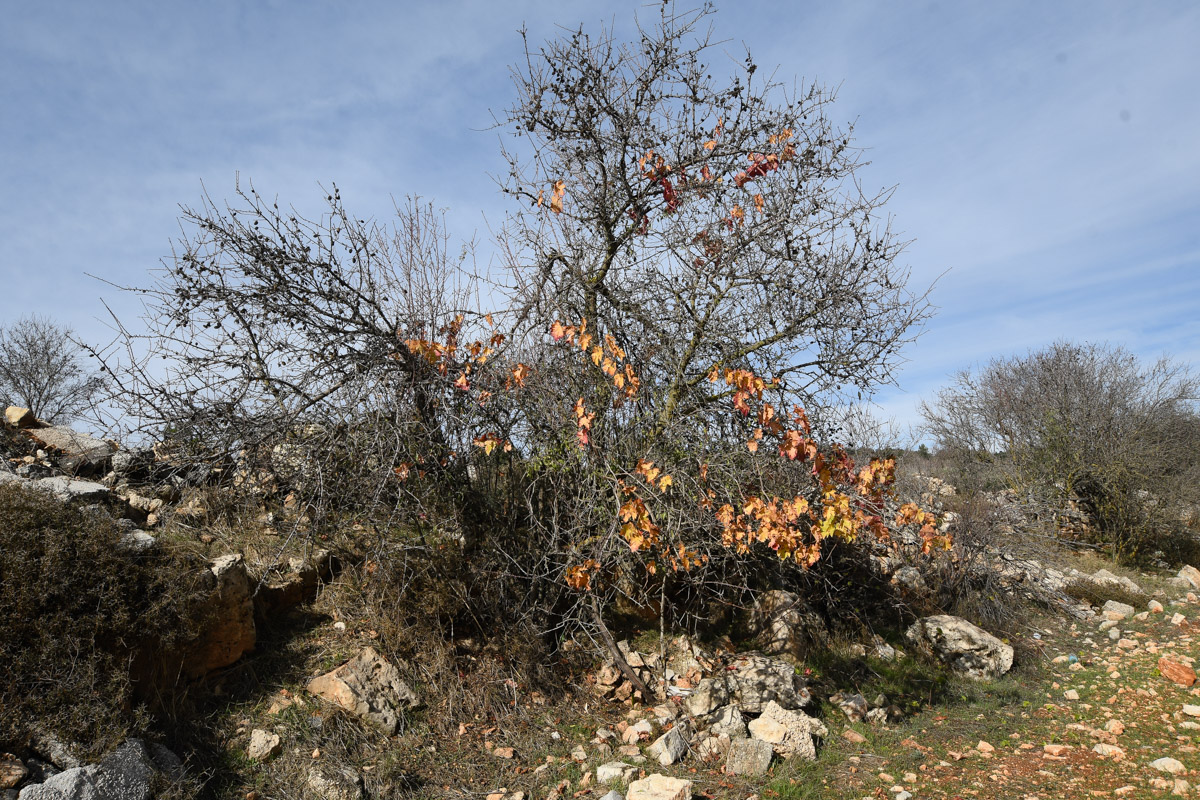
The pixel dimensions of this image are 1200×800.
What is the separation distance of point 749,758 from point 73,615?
14.2ft

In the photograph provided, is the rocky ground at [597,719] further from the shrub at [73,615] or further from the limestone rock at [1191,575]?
the limestone rock at [1191,575]

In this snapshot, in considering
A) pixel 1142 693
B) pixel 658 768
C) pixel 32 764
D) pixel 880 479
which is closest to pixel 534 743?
pixel 658 768

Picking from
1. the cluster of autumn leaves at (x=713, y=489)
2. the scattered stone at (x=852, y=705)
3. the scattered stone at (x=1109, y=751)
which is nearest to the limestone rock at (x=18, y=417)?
the cluster of autumn leaves at (x=713, y=489)

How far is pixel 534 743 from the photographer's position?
4.95 metres

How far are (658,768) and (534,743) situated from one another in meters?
0.90

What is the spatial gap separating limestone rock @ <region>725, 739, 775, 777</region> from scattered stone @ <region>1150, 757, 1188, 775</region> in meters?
2.63

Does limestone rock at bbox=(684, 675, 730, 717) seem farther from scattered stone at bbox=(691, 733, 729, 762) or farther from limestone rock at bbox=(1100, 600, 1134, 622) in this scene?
limestone rock at bbox=(1100, 600, 1134, 622)

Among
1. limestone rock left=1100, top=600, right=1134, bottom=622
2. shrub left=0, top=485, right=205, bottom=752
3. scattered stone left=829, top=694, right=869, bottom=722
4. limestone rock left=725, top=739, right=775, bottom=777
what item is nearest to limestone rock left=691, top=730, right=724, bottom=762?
limestone rock left=725, top=739, right=775, bottom=777

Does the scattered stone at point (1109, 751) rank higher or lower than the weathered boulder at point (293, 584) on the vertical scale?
lower

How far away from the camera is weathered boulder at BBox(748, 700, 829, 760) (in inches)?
190

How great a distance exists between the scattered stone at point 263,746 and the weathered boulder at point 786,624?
3969 millimetres

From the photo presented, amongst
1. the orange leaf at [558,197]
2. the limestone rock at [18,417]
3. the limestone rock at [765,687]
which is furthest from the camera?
the limestone rock at [18,417]

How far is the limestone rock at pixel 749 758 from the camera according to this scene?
462cm

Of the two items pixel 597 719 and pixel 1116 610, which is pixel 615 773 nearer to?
pixel 597 719
